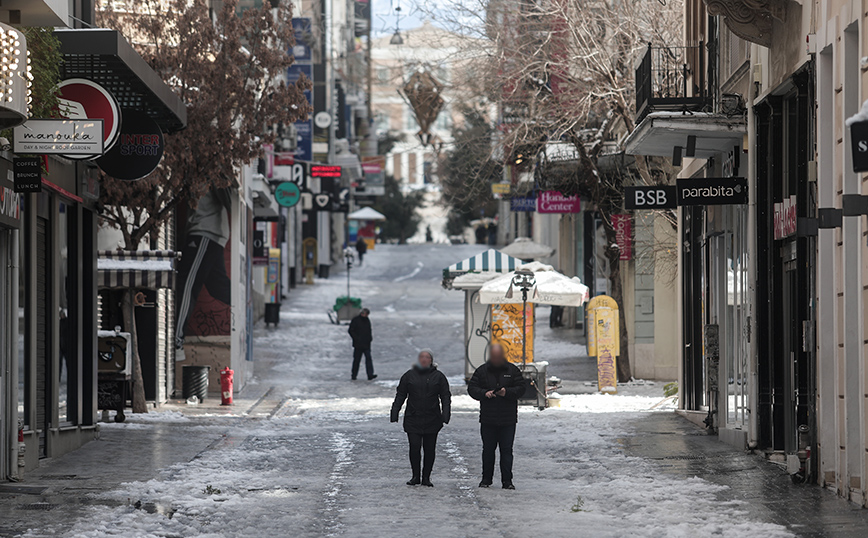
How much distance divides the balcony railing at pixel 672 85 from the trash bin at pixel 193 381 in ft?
34.2

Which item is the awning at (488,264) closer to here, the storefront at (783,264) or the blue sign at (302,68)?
the storefront at (783,264)

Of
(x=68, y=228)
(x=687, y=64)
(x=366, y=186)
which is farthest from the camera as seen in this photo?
(x=366, y=186)

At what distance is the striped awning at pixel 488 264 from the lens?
28594 mm

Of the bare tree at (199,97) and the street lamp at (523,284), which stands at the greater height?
the bare tree at (199,97)

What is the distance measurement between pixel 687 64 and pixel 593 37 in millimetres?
3987

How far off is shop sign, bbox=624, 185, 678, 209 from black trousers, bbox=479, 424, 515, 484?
5.33m

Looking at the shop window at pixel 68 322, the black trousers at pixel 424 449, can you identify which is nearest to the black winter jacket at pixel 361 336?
the shop window at pixel 68 322

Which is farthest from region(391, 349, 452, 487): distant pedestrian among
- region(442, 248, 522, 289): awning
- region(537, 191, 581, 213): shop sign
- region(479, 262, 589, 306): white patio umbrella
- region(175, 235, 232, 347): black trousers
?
region(537, 191, 581, 213): shop sign

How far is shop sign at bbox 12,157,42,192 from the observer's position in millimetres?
13125

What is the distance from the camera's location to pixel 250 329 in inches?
1209

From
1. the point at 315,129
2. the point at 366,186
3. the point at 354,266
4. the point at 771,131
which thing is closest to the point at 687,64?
the point at 771,131

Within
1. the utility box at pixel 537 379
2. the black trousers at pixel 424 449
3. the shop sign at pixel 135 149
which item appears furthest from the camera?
the utility box at pixel 537 379

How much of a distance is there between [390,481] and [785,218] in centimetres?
517

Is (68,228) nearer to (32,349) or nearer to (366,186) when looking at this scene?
(32,349)
